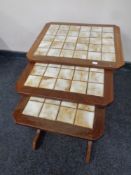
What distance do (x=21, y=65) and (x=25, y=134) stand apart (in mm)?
936

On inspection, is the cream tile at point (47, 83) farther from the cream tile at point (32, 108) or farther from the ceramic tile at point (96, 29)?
the ceramic tile at point (96, 29)

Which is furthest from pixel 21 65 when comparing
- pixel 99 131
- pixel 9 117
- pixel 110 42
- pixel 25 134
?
pixel 99 131

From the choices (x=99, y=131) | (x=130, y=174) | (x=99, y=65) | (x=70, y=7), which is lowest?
(x=130, y=174)

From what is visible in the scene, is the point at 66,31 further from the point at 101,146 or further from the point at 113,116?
the point at 101,146

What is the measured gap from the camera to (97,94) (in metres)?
0.99

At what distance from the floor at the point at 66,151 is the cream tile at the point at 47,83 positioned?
522 millimetres

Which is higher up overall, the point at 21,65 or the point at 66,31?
the point at 66,31

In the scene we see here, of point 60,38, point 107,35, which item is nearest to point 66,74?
point 60,38

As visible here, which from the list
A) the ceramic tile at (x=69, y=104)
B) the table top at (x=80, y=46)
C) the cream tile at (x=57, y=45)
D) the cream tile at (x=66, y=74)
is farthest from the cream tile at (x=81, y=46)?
the ceramic tile at (x=69, y=104)

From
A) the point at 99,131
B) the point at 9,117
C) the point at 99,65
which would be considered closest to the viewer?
the point at 99,131

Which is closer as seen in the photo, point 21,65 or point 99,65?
point 99,65

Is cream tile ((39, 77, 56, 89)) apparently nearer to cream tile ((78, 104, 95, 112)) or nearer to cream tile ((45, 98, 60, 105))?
cream tile ((45, 98, 60, 105))

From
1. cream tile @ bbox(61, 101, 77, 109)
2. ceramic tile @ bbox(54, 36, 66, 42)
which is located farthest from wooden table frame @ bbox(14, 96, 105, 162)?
ceramic tile @ bbox(54, 36, 66, 42)

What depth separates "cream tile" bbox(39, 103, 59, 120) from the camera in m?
0.97
